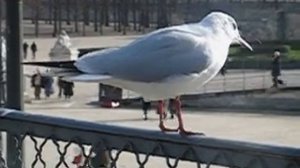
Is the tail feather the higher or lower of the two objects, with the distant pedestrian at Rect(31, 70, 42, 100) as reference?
higher

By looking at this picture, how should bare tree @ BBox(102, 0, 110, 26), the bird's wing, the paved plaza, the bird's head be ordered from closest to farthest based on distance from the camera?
the bird's wing → the bird's head → the paved plaza → bare tree @ BBox(102, 0, 110, 26)

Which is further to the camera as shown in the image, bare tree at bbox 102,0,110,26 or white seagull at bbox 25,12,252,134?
bare tree at bbox 102,0,110,26

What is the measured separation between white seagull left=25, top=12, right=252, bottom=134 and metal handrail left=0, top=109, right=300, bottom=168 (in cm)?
43

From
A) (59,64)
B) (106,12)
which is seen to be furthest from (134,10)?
(59,64)

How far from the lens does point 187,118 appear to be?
2991cm

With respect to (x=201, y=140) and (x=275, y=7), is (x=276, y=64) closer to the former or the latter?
(x=275, y=7)

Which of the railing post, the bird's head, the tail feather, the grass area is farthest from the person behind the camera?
the grass area

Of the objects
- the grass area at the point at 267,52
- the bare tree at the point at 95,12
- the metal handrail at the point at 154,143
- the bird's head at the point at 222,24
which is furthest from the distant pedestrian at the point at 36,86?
the bare tree at the point at 95,12

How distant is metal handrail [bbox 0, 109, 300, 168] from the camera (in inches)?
90.0

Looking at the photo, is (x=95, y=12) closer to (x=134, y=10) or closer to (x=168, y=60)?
(x=134, y=10)

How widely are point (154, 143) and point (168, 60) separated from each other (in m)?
1.01

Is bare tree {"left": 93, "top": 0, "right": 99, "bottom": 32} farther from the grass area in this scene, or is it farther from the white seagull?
the white seagull

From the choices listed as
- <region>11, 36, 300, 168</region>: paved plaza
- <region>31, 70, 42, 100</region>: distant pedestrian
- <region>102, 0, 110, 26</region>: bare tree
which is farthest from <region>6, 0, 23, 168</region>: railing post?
<region>102, 0, 110, 26</region>: bare tree

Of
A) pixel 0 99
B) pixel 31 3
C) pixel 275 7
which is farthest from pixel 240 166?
pixel 31 3
